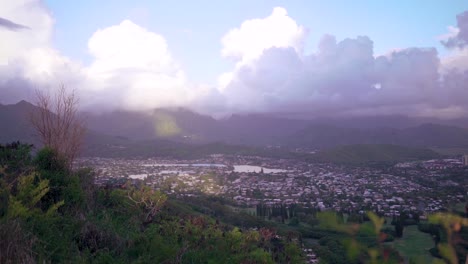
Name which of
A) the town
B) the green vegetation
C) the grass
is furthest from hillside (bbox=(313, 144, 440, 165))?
the grass

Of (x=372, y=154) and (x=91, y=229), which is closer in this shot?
(x=91, y=229)

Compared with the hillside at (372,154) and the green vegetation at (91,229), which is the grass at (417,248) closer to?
the green vegetation at (91,229)

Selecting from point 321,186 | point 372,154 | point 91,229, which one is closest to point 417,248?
point 91,229

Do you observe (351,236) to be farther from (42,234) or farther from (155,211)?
(155,211)

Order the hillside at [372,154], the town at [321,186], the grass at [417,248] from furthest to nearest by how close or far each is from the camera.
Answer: the hillside at [372,154] → the town at [321,186] → the grass at [417,248]

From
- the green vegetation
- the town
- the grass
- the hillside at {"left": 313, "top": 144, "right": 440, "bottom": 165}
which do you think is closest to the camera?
the grass

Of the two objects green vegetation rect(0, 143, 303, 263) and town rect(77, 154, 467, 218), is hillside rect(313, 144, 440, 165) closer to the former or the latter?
town rect(77, 154, 467, 218)

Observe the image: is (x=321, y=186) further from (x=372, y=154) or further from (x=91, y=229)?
(x=372, y=154)

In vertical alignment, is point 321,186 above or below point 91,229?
below

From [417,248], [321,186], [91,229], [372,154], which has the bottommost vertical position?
[321,186]

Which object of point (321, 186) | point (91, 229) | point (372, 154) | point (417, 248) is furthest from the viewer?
point (372, 154)

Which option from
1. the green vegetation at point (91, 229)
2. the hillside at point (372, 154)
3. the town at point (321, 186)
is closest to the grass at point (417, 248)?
the green vegetation at point (91, 229)

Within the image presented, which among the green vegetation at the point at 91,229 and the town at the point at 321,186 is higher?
the green vegetation at the point at 91,229
